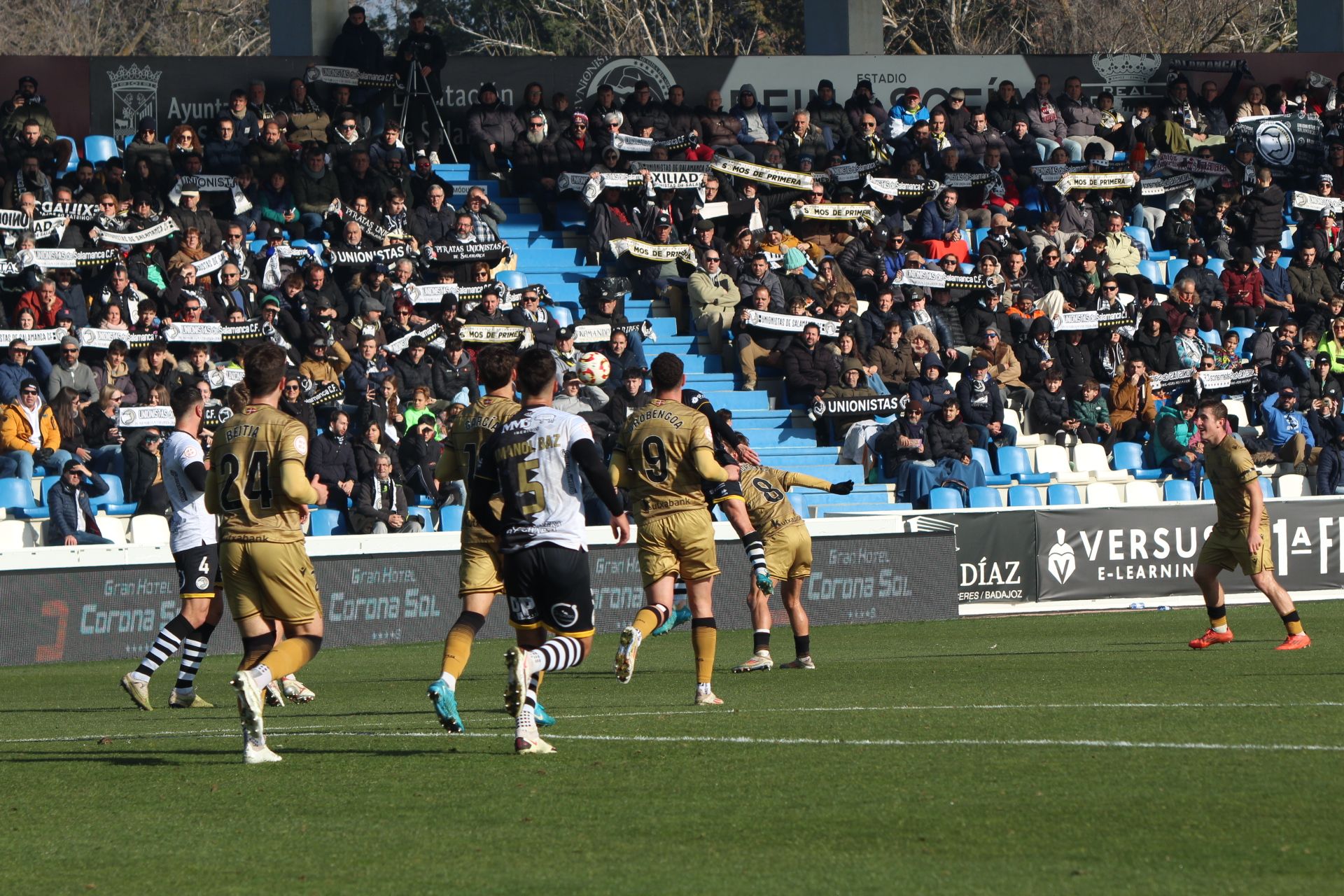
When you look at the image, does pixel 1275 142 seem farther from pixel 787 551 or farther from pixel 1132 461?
pixel 787 551

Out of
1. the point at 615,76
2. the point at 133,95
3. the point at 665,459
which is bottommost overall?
the point at 665,459

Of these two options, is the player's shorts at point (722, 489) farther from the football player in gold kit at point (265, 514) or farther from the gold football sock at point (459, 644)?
the football player in gold kit at point (265, 514)

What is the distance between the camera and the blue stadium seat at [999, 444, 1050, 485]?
78.9 feet

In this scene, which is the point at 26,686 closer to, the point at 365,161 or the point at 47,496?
the point at 47,496

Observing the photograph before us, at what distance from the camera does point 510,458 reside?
7973mm

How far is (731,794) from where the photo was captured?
6375 mm

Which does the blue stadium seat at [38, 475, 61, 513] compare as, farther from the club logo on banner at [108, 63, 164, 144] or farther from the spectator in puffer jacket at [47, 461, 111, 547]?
the club logo on banner at [108, 63, 164, 144]

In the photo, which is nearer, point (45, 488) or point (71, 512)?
point (71, 512)

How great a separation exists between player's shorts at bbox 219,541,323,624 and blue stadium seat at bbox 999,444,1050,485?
664 inches

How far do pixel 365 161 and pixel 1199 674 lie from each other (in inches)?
677

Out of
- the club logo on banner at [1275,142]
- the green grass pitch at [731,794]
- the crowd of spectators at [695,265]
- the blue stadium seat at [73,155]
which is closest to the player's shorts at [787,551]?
the green grass pitch at [731,794]

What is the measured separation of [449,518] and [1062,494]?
8314 millimetres

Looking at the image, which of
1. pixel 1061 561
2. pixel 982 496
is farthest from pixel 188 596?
pixel 982 496

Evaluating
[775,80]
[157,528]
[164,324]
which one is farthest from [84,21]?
[157,528]
